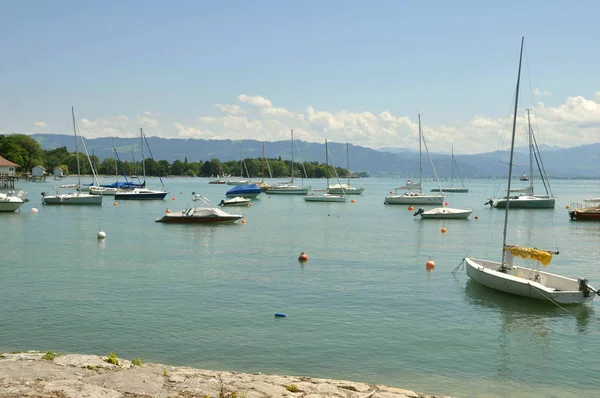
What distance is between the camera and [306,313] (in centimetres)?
2480

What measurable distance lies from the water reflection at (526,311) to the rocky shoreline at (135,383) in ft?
34.0

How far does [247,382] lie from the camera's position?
45.5ft

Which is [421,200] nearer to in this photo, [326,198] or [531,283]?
[326,198]

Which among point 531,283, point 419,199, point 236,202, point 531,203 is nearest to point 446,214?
point 419,199

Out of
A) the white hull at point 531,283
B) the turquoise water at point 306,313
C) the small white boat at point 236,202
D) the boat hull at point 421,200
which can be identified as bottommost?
the turquoise water at point 306,313

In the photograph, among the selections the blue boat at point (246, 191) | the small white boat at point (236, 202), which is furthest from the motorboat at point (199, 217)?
the blue boat at point (246, 191)

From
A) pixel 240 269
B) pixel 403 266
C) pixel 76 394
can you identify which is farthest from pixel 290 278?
pixel 76 394

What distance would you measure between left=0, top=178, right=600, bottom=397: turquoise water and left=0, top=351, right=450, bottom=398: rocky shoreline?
342cm

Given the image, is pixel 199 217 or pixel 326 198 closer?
pixel 199 217

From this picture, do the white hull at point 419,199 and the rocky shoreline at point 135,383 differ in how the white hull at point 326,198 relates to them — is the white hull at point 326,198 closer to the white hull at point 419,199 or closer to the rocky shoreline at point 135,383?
the white hull at point 419,199

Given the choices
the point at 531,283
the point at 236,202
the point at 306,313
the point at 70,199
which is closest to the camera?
the point at 306,313

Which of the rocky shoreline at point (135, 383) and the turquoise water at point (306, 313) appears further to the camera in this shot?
Result: the turquoise water at point (306, 313)

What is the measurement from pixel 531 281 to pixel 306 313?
10.4 meters

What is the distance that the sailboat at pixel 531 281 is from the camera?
83.6 feet
